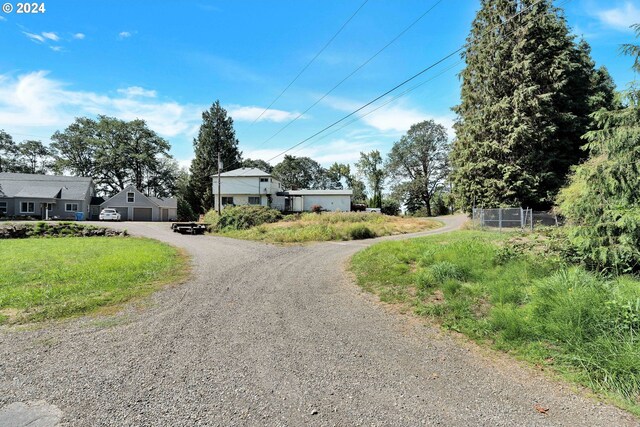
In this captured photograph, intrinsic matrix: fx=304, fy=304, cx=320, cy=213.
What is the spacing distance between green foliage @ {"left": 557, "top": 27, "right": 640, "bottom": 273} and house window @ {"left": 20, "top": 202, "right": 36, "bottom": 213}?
1885 inches

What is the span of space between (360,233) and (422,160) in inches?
1462

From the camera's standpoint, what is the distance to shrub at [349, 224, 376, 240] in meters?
17.7

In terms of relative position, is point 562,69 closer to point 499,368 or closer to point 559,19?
point 559,19

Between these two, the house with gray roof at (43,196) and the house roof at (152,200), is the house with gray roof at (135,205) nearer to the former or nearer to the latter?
the house roof at (152,200)

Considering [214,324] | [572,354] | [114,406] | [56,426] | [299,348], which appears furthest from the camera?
[214,324]

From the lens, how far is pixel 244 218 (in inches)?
A: 880

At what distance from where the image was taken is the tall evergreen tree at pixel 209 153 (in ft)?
141

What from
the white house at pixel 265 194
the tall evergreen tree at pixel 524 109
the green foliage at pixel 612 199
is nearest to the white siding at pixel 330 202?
the white house at pixel 265 194

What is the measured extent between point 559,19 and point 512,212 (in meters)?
13.7

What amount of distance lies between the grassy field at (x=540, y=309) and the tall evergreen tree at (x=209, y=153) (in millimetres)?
39925

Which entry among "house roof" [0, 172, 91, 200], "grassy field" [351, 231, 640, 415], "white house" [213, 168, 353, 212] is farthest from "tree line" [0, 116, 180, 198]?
"grassy field" [351, 231, 640, 415]

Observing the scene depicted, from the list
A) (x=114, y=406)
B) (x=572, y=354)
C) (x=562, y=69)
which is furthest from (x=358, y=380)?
(x=562, y=69)

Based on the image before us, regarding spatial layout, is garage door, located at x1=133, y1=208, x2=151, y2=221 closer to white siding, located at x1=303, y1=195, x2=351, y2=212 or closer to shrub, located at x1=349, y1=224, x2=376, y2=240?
white siding, located at x1=303, y1=195, x2=351, y2=212

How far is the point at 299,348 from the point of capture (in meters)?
3.92
